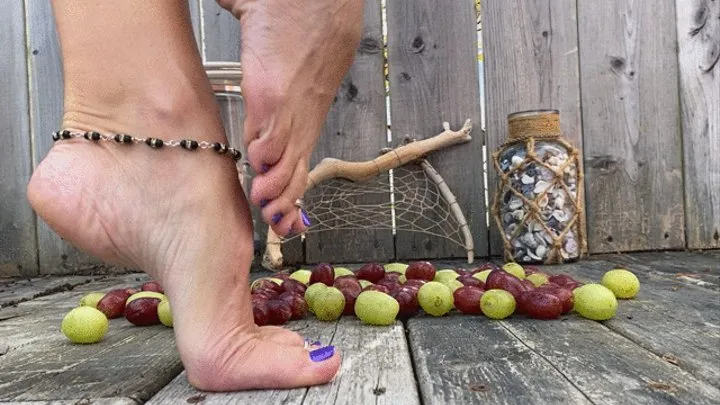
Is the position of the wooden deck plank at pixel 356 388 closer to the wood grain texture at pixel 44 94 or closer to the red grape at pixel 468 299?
the red grape at pixel 468 299

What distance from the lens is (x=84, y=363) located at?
90cm

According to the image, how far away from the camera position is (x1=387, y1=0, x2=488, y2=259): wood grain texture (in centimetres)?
227

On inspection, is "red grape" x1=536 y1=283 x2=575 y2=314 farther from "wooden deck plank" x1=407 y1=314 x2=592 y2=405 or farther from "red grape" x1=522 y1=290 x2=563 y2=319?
"wooden deck plank" x1=407 y1=314 x2=592 y2=405

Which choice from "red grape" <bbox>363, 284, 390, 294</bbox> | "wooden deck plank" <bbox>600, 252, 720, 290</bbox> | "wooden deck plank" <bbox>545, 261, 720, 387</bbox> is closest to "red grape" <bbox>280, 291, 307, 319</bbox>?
"red grape" <bbox>363, 284, 390, 294</bbox>

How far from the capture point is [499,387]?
0.70 meters

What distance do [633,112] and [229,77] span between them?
4.81ft

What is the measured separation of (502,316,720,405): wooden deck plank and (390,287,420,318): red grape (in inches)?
7.9

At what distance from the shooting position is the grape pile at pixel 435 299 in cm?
110

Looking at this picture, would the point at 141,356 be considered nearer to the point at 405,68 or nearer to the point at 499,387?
the point at 499,387

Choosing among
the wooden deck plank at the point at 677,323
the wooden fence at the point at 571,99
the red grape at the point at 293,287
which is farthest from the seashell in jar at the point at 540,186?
the red grape at the point at 293,287

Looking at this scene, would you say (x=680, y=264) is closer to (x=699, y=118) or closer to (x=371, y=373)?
(x=699, y=118)

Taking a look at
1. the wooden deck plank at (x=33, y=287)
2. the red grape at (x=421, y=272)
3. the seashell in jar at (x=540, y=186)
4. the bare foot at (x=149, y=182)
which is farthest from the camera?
the seashell in jar at (x=540, y=186)

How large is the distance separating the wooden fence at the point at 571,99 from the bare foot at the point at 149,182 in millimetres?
1462

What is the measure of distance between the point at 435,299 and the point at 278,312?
0.29 meters
